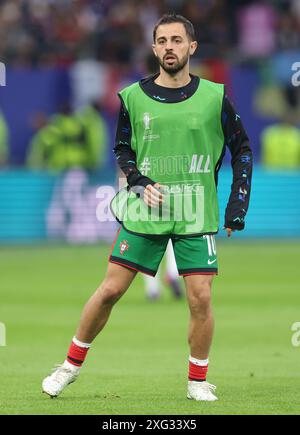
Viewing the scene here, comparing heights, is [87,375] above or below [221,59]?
below

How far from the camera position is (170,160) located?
9.27 m

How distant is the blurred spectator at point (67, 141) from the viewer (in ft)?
84.3

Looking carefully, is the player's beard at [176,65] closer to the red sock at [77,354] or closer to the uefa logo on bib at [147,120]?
the uefa logo on bib at [147,120]

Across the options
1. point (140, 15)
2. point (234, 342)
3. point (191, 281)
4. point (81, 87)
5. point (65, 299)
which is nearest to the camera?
point (191, 281)

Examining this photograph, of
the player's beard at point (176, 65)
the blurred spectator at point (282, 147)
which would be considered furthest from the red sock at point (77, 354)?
the blurred spectator at point (282, 147)

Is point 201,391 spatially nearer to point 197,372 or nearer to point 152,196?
point 197,372

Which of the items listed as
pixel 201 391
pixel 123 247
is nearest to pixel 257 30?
pixel 123 247

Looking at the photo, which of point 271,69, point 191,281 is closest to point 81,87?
point 271,69

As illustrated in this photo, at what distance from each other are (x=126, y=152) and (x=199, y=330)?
1.40 m

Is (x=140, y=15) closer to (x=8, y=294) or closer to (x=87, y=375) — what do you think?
(x=8, y=294)

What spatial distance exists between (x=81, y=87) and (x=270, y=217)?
15.6 ft

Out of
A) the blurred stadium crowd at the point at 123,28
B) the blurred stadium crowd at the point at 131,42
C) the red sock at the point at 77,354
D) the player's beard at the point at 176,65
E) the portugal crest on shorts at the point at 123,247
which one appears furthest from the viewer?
the blurred stadium crowd at the point at 123,28

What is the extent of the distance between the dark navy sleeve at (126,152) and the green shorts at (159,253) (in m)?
0.42

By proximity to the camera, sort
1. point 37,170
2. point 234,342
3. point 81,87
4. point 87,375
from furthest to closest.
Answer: point 81,87 < point 37,170 < point 234,342 < point 87,375
